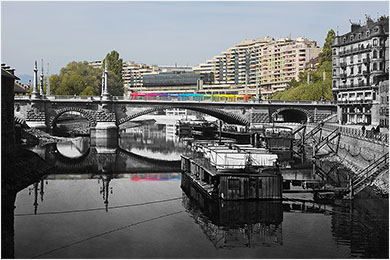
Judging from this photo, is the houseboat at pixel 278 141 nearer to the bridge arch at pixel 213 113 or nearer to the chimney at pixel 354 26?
the bridge arch at pixel 213 113

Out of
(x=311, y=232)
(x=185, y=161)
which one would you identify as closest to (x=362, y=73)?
(x=185, y=161)

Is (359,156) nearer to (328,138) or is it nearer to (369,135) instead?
(369,135)

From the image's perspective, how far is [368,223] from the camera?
35.9 metres

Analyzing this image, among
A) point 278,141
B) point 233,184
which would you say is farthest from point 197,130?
point 233,184

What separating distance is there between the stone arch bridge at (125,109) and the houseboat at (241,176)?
5640 cm

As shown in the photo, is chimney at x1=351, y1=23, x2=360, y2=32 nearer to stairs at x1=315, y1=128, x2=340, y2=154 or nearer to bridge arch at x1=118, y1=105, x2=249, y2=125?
bridge arch at x1=118, y1=105, x2=249, y2=125

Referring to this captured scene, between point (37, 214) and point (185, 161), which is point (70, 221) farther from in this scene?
point (185, 161)

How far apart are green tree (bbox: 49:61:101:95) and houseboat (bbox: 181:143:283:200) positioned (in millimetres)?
86393

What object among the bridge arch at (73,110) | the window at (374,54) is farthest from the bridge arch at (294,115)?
the bridge arch at (73,110)

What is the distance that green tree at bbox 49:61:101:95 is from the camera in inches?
4975

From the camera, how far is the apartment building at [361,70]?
88.8m

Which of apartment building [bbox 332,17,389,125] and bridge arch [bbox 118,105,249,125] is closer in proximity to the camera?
apartment building [bbox 332,17,389,125]

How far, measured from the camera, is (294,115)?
124000 millimetres

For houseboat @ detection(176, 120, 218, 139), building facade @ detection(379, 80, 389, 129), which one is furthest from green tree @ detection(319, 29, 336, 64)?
building facade @ detection(379, 80, 389, 129)
